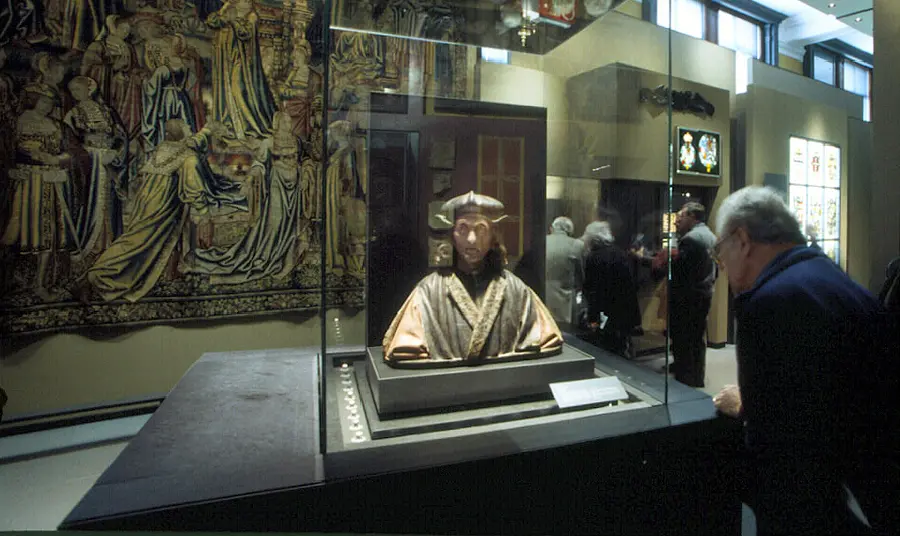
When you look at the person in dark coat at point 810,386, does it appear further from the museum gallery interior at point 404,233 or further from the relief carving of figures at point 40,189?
the relief carving of figures at point 40,189

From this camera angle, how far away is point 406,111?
8.09ft

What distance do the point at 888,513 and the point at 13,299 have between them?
4.48 meters

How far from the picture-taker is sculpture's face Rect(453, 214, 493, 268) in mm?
2371

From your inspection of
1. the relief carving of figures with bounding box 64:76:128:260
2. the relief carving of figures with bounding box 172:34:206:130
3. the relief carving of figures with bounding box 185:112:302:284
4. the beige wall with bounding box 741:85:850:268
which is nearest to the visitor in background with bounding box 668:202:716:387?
the beige wall with bounding box 741:85:850:268

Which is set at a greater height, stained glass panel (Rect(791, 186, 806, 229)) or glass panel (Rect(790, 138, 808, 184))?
glass panel (Rect(790, 138, 808, 184))

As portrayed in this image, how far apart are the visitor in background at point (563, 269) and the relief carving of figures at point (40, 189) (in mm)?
3396

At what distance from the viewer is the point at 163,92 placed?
3.70 m

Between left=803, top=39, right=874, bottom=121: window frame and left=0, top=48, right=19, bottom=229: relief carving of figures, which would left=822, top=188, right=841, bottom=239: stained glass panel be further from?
left=0, top=48, right=19, bottom=229: relief carving of figures

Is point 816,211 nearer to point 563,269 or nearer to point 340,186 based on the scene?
point 563,269

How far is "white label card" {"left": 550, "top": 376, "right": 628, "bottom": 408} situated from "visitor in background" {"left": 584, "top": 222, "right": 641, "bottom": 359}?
2.32 ft

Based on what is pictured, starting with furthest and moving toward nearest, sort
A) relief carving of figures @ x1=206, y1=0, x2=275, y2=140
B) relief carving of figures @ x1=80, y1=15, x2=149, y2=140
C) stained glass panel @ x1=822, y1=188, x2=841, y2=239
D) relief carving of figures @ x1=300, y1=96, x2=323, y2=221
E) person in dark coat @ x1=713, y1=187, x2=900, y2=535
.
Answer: relief carving of figures @ x1=300, y1=96, x2=323, y2=221
relief carving of figures @ x1=206, y1=0, x2=275, y2=140
relief carving of figures @ x1=80, y1=15, x2=149, y2=140
stained glass panel @ x1=822, y1=188, x2=841, y2=239
person in dark coat @ x1=713, y1=187, x2=900, y2=535

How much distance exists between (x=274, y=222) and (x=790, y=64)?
3714mm

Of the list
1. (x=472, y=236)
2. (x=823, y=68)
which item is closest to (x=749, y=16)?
(x=823, y=68)

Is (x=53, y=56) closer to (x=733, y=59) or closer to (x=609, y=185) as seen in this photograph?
(x=609, y=185)
